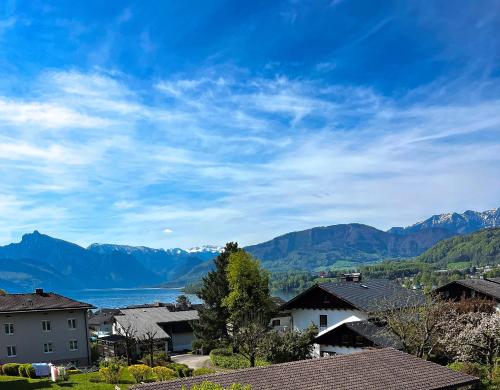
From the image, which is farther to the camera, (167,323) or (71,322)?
(167,323)

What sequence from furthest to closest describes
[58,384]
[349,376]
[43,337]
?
[43,337] < [58,384] < [349,376]

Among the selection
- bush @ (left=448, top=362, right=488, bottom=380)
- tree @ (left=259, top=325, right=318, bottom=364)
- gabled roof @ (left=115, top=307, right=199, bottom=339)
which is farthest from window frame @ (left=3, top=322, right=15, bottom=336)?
bush @ (left=448, top=362, right=488, bottom=380)

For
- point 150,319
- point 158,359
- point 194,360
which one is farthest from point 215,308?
point 150,319

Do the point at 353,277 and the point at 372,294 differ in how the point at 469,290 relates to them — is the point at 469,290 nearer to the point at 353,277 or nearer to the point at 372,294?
the point at 372,294

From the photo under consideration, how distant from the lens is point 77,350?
48.5 meters

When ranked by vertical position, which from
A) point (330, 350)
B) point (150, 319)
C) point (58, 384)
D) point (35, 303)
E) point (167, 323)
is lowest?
point (330, 350)

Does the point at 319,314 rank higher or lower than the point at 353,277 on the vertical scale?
lower

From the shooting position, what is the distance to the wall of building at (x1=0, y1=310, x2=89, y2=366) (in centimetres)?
4506

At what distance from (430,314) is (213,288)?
27.5m

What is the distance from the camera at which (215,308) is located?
2141 inches

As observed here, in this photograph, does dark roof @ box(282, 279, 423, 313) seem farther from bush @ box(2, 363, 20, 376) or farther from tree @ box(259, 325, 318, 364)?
bush @ box(2, 363, 20, 376)

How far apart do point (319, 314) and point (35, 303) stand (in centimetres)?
2768

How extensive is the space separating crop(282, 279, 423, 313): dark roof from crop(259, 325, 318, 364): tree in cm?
547

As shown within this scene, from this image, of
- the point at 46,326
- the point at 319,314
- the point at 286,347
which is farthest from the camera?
the point at 46,326
